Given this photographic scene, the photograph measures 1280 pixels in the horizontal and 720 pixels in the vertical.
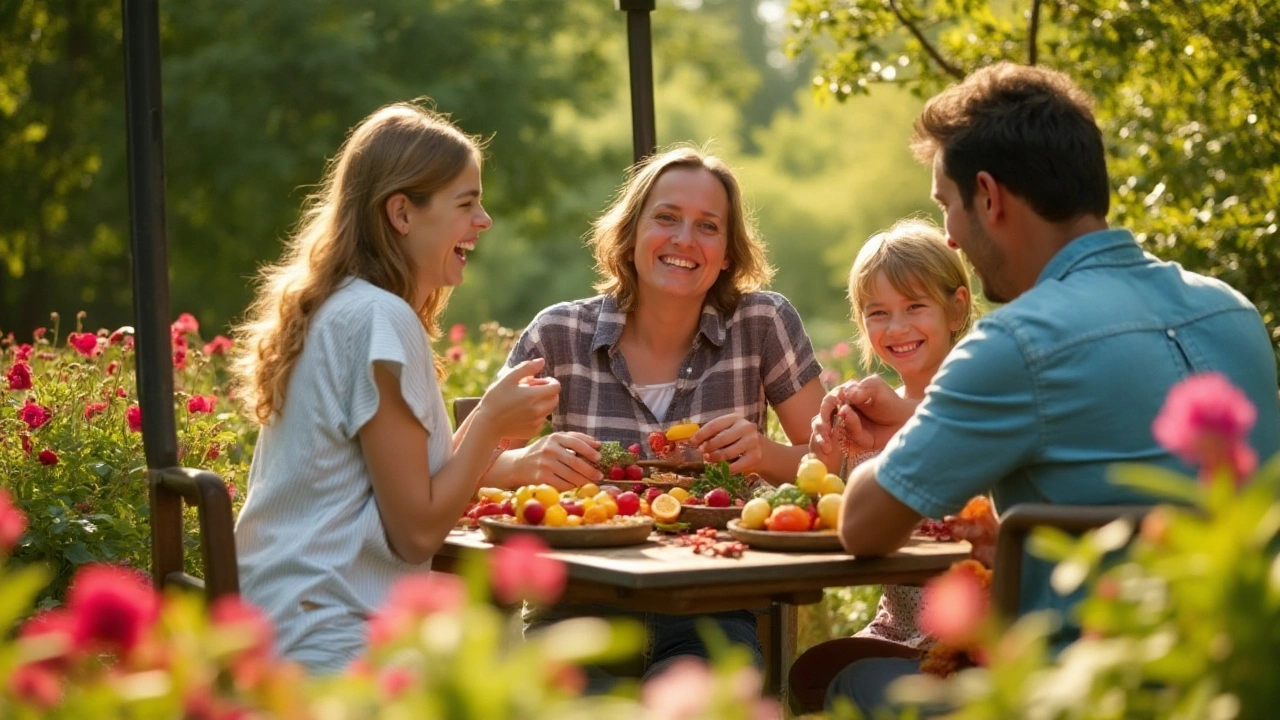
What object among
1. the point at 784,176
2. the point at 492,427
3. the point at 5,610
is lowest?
the point at 784,176

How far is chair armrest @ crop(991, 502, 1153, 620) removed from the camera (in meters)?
2.37

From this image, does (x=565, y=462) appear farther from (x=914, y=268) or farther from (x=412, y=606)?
(x=412, y=606)

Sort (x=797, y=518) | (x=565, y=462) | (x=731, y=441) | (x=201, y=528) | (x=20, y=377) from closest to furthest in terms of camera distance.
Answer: (x=201, y=528)
(x=797, y=518)
(x=565, y=462)
(x=731, y=441)
(x=20, y=377)

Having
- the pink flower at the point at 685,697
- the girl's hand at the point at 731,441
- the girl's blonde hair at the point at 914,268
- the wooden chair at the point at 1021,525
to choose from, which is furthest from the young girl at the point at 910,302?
the pink flower at the point at 685,697

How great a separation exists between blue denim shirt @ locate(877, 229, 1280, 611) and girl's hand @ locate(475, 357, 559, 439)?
0.91m

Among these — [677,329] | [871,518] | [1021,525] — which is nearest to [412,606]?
[1021,525]

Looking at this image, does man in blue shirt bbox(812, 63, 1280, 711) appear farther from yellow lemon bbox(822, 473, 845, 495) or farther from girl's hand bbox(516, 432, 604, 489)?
girl's hand bbox(516, 432, 604, 489)

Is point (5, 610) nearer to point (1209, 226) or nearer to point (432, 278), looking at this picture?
point (432, 278)

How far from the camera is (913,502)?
2.66m

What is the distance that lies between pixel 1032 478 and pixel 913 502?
0.23 metres

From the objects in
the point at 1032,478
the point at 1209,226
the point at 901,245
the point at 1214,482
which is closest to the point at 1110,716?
the point at 1214,482

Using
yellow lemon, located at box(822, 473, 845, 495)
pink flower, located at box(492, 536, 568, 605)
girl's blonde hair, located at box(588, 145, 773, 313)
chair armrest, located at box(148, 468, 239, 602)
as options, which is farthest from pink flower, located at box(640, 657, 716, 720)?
girl's blonde hair, located at box(588, 145, 773, 313)

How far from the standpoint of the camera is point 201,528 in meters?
2.96

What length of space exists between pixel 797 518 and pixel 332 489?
97 centimetres
